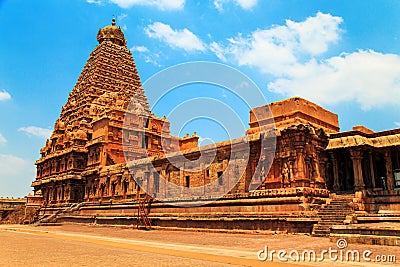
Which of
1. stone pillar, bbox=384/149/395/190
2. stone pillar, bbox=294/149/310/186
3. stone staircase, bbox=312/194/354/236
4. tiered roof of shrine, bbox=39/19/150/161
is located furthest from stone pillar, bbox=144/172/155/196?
stone pillar, bbox=384/149/395/190

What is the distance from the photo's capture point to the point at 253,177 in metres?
25.3

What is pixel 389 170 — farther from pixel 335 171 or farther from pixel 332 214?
pixel 332 214

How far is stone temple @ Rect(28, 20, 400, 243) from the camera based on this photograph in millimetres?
22062

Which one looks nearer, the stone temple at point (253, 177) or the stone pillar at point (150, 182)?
the stone temple at point (253, 177)

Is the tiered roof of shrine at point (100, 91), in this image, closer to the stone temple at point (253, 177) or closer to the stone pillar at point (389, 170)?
the stone temple at point (253, 177)

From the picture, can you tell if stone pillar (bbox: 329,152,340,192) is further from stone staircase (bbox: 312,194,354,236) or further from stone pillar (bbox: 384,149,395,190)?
stone pillar (bbox: 384,149,395,190)

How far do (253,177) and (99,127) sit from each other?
29.2 metres

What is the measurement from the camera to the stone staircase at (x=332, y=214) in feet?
61.5

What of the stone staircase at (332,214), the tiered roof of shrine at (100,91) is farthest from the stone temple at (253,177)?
the tiered roof of shrine at (100,91)

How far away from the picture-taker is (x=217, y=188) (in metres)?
27.4

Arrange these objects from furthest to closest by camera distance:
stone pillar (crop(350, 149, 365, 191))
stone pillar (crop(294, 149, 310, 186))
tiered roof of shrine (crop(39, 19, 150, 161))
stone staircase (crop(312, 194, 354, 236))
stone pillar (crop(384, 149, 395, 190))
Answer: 1. tiered roof of shrine (crop(39, 19, 150, 161))
2. stone pillar (crop(384, 149, 395, 190))
3. stone pillar (crop(350, 149, 365, 191))
4. stone pillar (crop(294, 149, 310, 186))
5. stone staircase (crop(312, 194, 354, 236))

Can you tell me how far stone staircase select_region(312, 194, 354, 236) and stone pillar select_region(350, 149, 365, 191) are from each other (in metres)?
1.87

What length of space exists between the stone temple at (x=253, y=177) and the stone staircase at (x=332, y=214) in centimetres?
6

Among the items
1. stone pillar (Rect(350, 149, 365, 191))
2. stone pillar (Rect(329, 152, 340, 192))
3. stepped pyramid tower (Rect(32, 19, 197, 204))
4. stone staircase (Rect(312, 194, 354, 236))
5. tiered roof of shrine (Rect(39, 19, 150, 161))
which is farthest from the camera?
tiered roof of shrine (Rect(39, 19, 150, 161))
